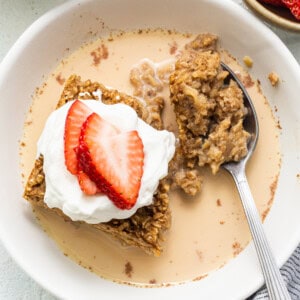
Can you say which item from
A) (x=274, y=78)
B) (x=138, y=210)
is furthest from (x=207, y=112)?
(x=138, y=210)

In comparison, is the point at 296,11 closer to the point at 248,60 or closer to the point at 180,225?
the point at 248,60

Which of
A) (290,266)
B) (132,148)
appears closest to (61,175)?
(132,148)

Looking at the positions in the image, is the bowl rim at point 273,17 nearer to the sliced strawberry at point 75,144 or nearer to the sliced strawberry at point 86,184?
the sliced strawberry at point 75,144

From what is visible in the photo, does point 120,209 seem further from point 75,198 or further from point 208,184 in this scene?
point 208,184

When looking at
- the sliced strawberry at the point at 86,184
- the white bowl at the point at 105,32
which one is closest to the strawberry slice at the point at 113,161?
the sliced strawberry at the point at 86,184

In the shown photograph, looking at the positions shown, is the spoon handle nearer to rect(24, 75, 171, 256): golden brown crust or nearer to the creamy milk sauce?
the creamy milk sauce

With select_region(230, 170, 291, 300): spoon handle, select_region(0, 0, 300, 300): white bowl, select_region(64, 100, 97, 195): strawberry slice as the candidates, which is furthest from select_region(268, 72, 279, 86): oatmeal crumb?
select_region(64, 100, 97, 195): strawberry slice
